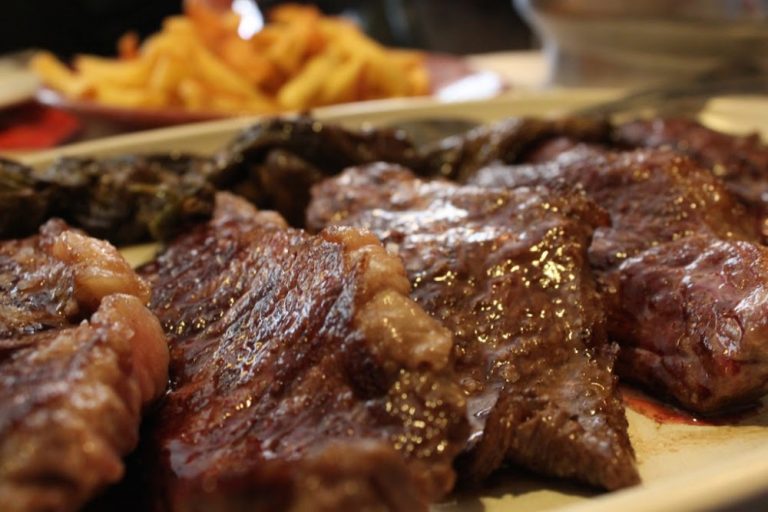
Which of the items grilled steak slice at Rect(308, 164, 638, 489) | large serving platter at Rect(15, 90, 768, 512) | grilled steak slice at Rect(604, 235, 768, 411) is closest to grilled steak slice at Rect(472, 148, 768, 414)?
grilled steak slice at Rect(604, 235, 768, 411)

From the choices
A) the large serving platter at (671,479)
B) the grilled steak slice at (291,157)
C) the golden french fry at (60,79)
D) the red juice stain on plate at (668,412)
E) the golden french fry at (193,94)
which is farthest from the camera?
the golden french fry at (60,79)

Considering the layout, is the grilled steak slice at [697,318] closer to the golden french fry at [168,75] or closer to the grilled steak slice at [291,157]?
the grilled steak slice at [291,157]

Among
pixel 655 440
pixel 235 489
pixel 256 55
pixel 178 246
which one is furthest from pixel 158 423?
pixel 256 55

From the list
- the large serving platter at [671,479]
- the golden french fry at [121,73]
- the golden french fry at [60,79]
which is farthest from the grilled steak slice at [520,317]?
the golden french fry at [60,79]

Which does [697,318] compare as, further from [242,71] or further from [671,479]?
[242,71]

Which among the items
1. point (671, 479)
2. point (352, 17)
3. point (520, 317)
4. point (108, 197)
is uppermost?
point (352, 17)

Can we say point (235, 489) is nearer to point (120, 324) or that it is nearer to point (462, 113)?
point (120, 324)

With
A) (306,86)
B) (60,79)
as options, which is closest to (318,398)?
(306,86)

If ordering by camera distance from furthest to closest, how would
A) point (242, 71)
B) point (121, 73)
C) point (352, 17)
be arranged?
point (352, 17), point (121, 73), point (242, 71)
